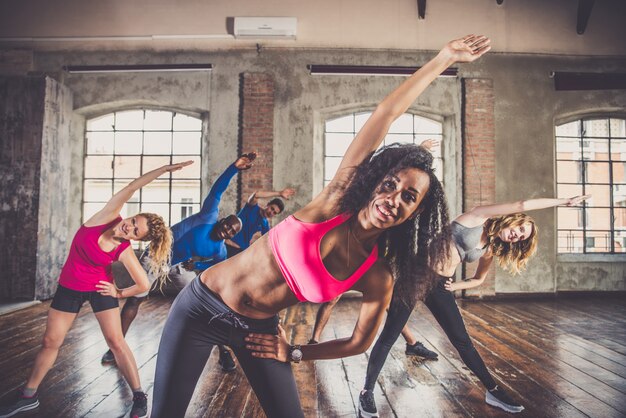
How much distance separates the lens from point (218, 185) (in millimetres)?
3148

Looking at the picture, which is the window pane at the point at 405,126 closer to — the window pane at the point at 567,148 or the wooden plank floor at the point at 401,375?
the window pane at the point at 567,148

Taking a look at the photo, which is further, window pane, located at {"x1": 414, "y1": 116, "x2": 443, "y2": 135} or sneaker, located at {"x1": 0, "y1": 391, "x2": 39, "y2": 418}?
window pane, located at {"x1": 414, "y1": 116, "x2": 443, "y2": 135}

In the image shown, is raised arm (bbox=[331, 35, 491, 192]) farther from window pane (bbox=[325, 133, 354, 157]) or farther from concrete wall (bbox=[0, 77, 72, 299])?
concrete wall (bbox=[0, 77, 72, 299])

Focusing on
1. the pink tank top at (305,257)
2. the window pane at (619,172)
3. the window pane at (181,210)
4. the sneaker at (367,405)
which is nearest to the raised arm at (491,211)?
the sneaker at (367,405)

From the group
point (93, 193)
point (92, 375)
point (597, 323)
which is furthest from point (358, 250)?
point (93, 193)

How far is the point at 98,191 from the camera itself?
658cm

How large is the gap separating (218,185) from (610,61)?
272 inches

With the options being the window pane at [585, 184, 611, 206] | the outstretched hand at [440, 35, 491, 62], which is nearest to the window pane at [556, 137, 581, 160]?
the window pane at [585, 184, 611, 206]

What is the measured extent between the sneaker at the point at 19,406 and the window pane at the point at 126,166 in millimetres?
4688

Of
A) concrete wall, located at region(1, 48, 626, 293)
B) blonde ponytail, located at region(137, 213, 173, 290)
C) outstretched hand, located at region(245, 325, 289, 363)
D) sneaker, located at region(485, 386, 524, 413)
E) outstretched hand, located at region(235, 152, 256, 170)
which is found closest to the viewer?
outstretched hand, located at region(245, 325, 289, 363)

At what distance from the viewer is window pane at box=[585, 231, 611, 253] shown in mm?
6680

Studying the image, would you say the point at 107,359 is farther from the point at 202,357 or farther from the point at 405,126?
the point at 405,126

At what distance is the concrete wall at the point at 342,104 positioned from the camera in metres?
6.16

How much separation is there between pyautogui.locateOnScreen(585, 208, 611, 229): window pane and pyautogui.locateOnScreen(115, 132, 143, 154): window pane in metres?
7.69
